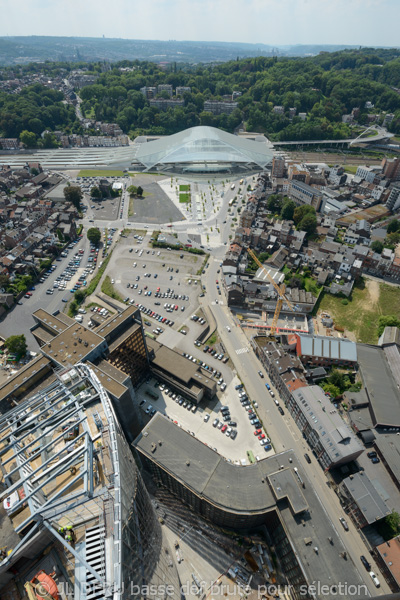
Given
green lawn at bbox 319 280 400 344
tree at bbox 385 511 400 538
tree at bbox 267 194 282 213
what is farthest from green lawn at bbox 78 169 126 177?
tree at bbox 385 511 400 538

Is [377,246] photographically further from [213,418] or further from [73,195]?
[73,195]

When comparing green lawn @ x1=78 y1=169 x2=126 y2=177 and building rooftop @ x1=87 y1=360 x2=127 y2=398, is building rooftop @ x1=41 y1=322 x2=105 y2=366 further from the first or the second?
green lawn @ x1=78 y1=169 x2=126 y2=177

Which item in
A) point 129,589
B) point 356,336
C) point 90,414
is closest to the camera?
point 129,589

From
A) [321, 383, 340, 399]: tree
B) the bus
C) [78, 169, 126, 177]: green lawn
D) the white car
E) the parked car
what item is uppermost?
[78, 169, 126, 177]: green lawn

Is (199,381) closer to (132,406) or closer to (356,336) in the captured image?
(132,406)

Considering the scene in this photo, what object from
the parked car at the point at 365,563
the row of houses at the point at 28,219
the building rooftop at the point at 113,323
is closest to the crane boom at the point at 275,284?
the building rooftop at the point at 113,323

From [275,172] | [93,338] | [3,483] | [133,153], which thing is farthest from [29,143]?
[3,483]

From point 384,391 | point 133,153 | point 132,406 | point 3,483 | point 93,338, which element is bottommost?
point 384,391
